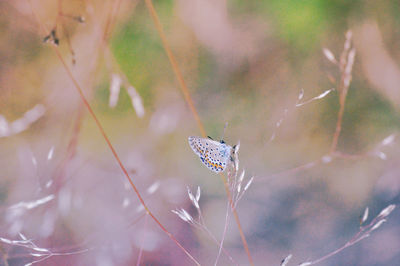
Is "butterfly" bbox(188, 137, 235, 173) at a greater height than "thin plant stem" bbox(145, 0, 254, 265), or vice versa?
"thin plant stem" bbox(145, 0, 254, 265)

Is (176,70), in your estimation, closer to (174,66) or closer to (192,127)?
(174,66)

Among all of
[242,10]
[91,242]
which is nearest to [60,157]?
[91,242]

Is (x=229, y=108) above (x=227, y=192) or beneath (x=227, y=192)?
above

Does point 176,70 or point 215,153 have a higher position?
point 176,70

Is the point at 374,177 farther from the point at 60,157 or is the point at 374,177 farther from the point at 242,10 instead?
the point at 60,157

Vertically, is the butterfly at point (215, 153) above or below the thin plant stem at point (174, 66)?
below

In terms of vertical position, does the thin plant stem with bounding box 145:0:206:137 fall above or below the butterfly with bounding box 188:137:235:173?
above

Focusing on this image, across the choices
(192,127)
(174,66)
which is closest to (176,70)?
(174,66)

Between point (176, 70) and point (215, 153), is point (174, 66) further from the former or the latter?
point (215, 153)
